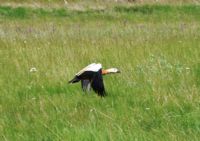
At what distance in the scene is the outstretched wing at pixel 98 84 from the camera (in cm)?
478

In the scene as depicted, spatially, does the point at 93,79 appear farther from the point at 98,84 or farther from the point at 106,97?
the point at 106,97

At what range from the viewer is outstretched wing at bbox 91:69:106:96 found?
478cm

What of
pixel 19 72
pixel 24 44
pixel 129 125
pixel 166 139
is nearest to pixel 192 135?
pixel 166 139

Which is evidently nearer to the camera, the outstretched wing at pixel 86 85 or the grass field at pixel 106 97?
the grass field at pixel 106 97

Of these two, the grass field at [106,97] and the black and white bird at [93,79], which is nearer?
the grass field at [106,97]

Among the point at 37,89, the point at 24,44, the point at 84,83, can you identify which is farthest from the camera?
the point at 24,44

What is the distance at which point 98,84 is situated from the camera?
4.80m

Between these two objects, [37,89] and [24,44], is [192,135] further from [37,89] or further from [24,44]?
[24,44]

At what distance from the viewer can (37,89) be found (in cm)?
535

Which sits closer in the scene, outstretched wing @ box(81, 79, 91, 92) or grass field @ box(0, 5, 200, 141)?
grass field @ box(0, 5, 200, 141)

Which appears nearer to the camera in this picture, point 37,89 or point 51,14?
point 37,89

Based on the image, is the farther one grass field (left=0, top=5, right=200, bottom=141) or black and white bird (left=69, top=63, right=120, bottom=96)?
black and white bird (left=69, top=63, right=120, bottom=96)

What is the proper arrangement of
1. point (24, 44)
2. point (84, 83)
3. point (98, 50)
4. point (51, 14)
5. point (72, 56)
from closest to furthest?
point (84, 83) → point (72, 56) → point (98, 50) → point (24, 44) → point (51, 14)

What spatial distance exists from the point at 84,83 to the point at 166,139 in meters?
1.71
